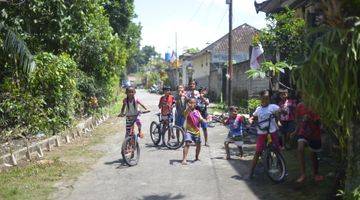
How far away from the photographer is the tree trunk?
20.6ft

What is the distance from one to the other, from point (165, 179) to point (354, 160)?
4167mm

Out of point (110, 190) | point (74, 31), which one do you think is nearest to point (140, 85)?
point (74, 31)

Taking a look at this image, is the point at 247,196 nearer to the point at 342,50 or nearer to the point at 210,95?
the point at 342,50

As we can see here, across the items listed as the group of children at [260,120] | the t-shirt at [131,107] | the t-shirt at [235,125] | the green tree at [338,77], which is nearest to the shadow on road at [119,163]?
the group of children at [260,120]

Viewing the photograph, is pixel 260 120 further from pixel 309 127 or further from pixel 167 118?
pixel 167 118

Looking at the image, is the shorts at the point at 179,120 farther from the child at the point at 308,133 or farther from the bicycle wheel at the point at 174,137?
the child at the point at 308,133

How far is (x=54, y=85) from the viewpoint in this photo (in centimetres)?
1442

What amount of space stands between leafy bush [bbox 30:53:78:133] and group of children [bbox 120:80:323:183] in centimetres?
301

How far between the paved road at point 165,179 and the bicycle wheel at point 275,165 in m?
0.49

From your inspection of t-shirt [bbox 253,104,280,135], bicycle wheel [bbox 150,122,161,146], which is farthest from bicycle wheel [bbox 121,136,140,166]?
t-shirt [bbox 253,104,280,135]

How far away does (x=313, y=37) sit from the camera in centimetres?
696

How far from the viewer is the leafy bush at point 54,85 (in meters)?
13.9

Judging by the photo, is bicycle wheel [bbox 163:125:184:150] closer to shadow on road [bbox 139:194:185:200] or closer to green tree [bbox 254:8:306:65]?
green tree [bbox 254:8:306:65]

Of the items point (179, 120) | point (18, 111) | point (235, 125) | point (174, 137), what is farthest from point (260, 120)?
point (18, 111)
